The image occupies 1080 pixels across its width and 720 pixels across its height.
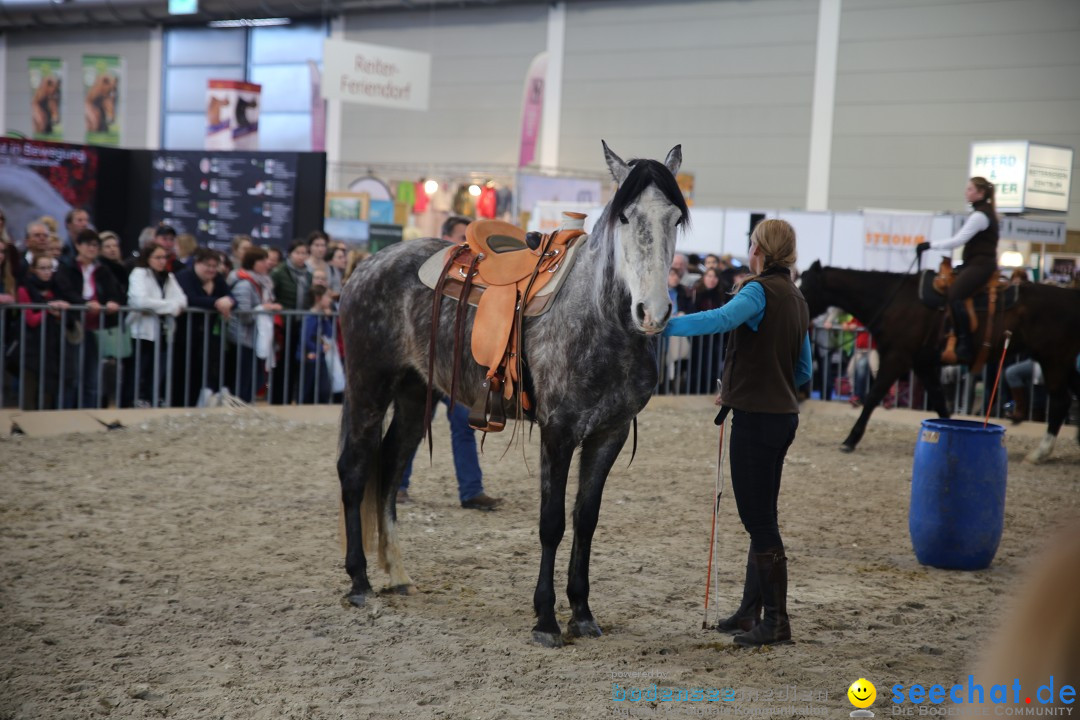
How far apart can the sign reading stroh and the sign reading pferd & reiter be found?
9.52 meters

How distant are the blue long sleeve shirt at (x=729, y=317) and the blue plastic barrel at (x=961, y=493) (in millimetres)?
2213

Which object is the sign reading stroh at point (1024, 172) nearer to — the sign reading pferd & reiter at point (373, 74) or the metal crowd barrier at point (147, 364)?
the metal crowd barrier at point (147, 364)

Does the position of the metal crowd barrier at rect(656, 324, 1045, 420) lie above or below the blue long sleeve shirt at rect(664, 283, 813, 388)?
below

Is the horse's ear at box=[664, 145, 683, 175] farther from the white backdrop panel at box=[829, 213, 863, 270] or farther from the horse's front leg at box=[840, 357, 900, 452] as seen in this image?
the white backdrop panel at box=[829, 213, 863, 270]

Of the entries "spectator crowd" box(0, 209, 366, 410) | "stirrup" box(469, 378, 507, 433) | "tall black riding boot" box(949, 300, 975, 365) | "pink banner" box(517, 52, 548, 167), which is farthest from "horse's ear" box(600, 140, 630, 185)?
"pink banner" box(517, 52, 548, 167)

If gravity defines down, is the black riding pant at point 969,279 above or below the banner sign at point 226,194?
below

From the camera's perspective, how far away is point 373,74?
16.4 metres

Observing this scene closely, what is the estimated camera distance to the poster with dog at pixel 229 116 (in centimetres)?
1627

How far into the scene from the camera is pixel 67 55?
3472 centimetres

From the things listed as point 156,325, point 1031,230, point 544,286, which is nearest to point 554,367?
point 544,286

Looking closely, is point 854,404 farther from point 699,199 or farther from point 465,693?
point 699,199

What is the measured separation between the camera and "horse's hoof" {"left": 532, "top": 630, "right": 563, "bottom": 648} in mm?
4262

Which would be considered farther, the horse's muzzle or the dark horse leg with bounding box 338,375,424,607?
the dark horse leg with bounding box 338,375,424,607

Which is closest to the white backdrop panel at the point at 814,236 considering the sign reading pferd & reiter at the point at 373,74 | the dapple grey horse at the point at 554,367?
the sign reading pferd & reiter at the point at 373,74
